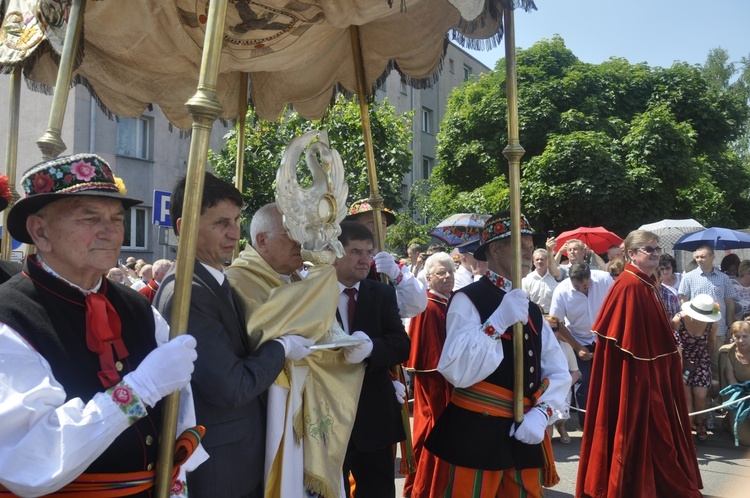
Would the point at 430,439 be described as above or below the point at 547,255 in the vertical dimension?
below

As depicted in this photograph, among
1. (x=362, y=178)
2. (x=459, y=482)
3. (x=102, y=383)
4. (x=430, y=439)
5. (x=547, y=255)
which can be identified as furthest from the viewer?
(x=362, y=178)

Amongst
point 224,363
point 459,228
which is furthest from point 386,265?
point 459,228

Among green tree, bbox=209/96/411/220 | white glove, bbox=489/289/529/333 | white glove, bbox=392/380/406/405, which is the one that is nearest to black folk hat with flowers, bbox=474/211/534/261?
white glove, bbox=489/289/529/333

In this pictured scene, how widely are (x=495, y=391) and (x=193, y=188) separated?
2.00 m

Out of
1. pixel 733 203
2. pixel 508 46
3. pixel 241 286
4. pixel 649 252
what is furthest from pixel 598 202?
pixel 241 286

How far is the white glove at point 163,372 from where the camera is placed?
1804mm

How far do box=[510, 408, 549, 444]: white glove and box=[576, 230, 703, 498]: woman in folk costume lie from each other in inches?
65.8

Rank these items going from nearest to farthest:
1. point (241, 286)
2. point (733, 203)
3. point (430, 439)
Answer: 1. point (241, 286)
2. point (430, 439)
3. point (733, 203)

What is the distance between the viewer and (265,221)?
9.51 feet

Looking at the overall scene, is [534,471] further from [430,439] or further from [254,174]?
[254,174]

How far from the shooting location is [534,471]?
11.1 feet

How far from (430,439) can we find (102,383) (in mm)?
2170

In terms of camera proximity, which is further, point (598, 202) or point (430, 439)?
point (598, 202)

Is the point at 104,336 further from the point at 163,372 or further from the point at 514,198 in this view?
the point at 514,198
